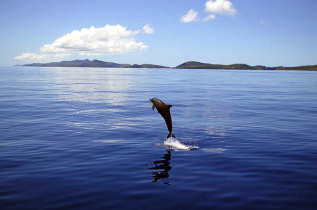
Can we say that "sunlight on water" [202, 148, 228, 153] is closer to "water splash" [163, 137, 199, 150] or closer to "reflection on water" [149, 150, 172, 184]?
"water splash" [163, 137, 199, 150]

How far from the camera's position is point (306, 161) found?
12695 millimetres

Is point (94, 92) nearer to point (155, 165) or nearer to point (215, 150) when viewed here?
point (215, 150)

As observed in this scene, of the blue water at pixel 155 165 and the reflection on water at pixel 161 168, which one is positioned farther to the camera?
the reflection on water at pixel 161 168

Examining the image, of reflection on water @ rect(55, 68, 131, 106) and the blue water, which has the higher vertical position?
reflection on water @ rect(55, 68, 131, 106)

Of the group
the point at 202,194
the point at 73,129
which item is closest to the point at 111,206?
the point at 202,194

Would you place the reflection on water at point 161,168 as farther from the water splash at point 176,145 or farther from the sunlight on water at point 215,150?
the sunlight on water at point 215,150

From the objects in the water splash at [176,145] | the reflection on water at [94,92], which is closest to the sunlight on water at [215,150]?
the water splash at [176,145]

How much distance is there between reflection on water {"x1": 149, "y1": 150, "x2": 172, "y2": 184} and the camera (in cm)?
1080

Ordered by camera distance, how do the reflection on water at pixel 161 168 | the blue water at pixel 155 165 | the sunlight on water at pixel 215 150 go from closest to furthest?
the blue water at pixel 155 165 < the reflection on water at pixel 161 168 < the sunlight on water at pixel 215 150

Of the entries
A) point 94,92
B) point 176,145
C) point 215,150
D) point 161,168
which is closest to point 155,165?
point 161,168

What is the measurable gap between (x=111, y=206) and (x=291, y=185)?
21.7 feet

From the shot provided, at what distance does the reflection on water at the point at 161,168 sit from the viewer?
425 inches

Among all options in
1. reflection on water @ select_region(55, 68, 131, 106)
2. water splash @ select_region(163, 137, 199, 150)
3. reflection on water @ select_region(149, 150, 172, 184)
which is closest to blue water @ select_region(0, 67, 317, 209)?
reflection on water @ select_region(149, 150, 172, 184)

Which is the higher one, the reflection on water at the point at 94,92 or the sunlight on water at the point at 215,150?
the reflection on water at the point at 94,92
